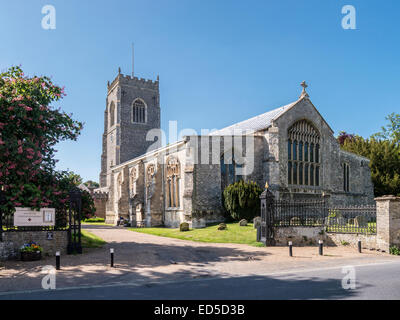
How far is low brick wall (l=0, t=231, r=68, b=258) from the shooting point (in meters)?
12.9

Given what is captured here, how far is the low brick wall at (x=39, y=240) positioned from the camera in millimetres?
12926

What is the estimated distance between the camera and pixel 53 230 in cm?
1389

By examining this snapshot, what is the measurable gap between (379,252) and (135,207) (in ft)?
77.8

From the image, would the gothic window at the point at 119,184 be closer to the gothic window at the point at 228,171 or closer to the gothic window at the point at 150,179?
the gothic window at the point at 150,179

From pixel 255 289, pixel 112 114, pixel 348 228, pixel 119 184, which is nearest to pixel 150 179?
pixel 119 184

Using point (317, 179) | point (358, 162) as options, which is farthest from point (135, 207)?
point (358, 162)

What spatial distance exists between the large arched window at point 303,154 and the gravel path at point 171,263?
39.4 feet

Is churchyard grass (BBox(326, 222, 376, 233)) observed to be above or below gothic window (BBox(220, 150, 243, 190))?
below

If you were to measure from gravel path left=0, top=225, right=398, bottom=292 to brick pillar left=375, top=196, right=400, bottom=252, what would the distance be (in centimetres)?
67

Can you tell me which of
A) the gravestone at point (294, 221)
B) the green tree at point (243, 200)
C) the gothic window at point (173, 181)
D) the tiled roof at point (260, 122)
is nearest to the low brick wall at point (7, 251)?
the gravestone at point (294, 221)

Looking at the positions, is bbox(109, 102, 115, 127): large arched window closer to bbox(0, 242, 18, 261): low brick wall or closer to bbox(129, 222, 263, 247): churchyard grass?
bbox(129, 222, 263, 247): churchyard grass

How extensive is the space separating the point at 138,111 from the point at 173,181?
2702 cm

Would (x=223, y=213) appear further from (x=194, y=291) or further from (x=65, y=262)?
(x=194, y=291)


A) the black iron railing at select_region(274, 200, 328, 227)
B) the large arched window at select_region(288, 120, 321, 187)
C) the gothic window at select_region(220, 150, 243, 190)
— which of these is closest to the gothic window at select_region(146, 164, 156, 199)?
the gothic window at select_region(220, 150, 243, 190)
